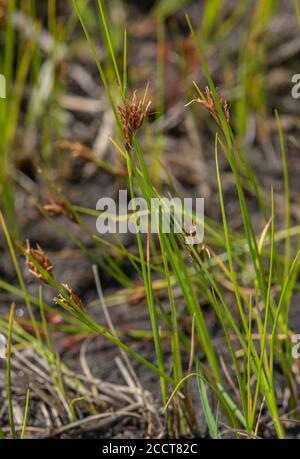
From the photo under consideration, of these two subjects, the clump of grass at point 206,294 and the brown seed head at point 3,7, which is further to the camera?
the brown seed head at point 3,7

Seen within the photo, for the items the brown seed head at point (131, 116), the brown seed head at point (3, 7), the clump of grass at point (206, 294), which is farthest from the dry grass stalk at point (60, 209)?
the brown seed head at point (3, 7)

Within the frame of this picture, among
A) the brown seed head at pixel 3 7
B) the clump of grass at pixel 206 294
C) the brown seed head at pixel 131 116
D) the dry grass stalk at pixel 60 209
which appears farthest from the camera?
the brown seed head at pixel 3 7

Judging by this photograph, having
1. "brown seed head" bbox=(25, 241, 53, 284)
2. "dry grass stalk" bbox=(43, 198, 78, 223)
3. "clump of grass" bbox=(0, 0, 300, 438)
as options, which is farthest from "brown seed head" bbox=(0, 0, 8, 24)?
"brown seed head" bbox=(25, 241, 53, 284)

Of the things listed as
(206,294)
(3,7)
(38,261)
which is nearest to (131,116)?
(38,261)

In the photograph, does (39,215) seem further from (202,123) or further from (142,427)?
(142,427)

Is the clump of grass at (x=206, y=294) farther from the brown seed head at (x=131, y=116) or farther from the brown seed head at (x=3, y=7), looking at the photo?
the brown seed head at (x=3, y=7)

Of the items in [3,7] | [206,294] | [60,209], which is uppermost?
[3,7]

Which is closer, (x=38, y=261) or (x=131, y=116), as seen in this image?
(x=131, y=116)

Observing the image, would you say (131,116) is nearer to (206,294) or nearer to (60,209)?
(60,209)

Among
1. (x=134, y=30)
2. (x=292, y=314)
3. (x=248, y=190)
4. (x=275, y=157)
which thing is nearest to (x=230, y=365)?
(x=292, y=314)

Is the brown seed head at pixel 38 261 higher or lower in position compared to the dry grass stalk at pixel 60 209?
lower

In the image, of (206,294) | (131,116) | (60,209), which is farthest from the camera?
(206,294)
